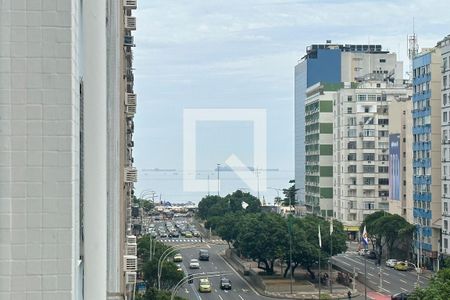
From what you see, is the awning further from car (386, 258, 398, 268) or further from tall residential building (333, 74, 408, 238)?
car (386, 258, 398, 268)

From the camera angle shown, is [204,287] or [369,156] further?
[369,156]

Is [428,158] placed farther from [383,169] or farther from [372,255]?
[383,169]

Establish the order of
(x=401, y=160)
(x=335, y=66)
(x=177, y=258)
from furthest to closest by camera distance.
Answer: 1. (x=335, y=66)
2. (x=401, y=160)
3. (x=177, y=258)

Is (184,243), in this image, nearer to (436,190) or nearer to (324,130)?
(324,130)

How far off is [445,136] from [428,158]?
6.60ft

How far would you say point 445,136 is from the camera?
100 ft

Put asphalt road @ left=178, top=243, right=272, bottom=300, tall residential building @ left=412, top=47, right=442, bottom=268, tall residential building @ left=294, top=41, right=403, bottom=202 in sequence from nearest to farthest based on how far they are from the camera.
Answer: asphalt road @ left=178, top=243, right=272, bottom=300, tall residential building @ left=412, top=47, right=442, bottom=268, tall residential building @ left=294, top=41, right=403, bottom=202

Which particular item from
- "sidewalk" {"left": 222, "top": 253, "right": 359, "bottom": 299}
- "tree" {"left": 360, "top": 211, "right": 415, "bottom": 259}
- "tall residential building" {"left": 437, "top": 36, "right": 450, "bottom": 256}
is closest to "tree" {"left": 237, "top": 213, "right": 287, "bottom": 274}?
"sidewalk" {"left": 222, "top": 253, "right": 359, "bottom": 299}

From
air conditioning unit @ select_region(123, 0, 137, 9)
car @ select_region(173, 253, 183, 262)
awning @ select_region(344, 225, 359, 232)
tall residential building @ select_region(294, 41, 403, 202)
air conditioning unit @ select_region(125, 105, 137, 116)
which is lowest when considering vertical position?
car @ select_region(173, 253, 183, 262)

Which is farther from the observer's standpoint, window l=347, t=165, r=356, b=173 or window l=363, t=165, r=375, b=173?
window l=347, t=165, r=356, b=173

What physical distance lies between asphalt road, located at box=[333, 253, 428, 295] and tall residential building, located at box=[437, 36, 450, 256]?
1.97m

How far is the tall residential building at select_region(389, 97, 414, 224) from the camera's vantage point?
1444 inches

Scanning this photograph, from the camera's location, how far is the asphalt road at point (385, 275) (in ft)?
87.4

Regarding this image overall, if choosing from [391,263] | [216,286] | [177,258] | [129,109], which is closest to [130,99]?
[129,109]
